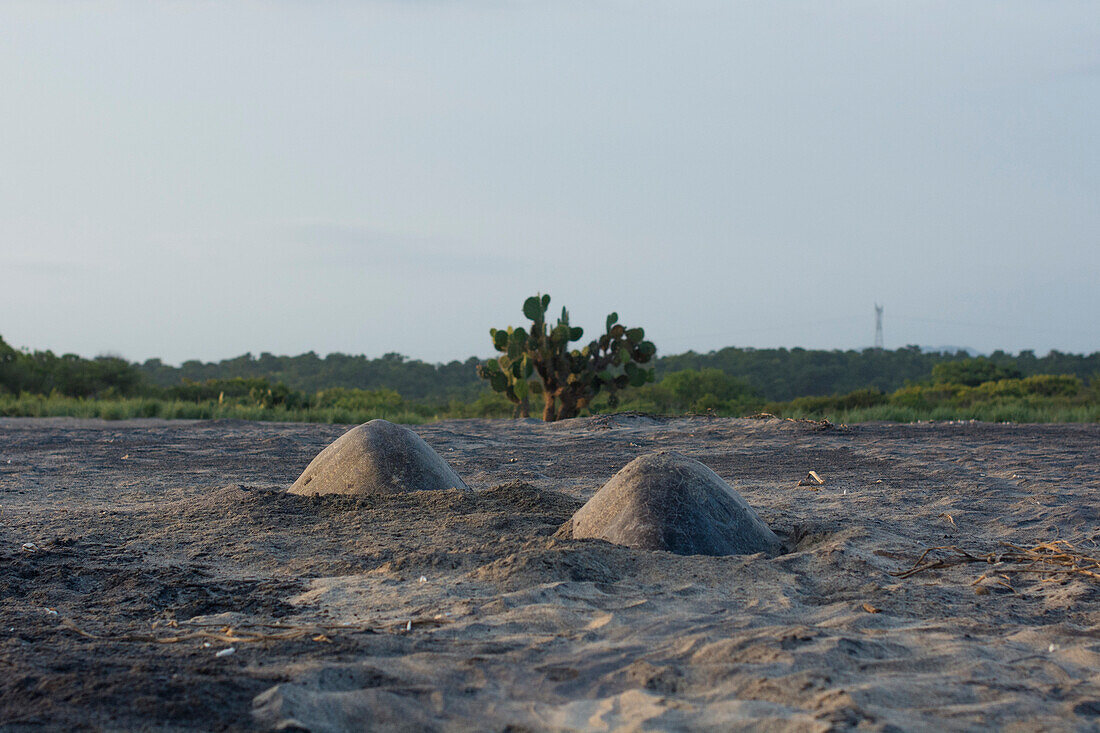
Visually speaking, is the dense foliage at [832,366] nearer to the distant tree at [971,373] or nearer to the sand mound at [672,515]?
the distant tree at [971,373]

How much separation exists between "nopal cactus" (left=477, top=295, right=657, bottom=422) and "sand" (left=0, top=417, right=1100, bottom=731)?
29.6 ft

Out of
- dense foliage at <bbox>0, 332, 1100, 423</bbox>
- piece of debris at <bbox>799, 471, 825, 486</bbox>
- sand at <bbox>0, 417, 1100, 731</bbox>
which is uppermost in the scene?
dense foliage at <bbox>0, 332, 1100, 423</bbox>

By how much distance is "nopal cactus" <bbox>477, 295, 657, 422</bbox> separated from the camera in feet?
55.1

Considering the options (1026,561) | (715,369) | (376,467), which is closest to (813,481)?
(1026,561)

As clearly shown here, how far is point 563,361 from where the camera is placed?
1686 cm

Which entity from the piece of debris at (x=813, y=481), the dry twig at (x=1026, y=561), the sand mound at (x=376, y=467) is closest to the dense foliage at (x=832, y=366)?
the piece of debris at (x=813, y=481)

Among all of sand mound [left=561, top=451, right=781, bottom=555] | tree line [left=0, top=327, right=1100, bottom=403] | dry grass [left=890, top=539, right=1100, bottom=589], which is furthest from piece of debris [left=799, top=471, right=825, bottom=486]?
tree line [left=0, top=327, right=1100, bottom=403]

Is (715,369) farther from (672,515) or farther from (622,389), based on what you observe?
(672,515)

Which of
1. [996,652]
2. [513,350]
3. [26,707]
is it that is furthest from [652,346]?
[26,707]

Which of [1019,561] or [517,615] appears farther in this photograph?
[1019,561]

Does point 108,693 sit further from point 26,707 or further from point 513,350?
point 513,350

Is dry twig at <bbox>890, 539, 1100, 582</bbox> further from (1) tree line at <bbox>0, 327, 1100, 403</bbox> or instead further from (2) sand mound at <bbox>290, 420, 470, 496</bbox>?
(1) tree line at <bbox>0, 327, 1100, 403</bbox>

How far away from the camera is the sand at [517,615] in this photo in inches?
103

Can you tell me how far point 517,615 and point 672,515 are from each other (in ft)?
4.99
